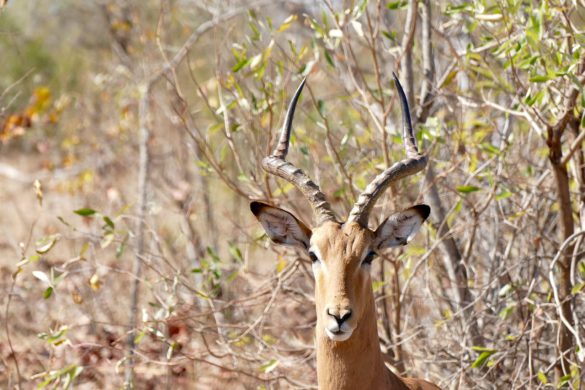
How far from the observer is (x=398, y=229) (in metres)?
4.94

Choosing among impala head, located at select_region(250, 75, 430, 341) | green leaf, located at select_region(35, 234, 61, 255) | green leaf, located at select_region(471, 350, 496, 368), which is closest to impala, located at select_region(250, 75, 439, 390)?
impala head, located at select_region(250, 75, 430, 341)

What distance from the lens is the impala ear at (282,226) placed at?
493 centimetres

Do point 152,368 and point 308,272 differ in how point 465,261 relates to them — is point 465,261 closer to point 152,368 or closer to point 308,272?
point 308,272

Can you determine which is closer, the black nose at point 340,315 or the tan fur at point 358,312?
the black nose at point 340,315

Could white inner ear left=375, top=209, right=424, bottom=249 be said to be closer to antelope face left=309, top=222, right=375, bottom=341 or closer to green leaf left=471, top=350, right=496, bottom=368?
antelope face left=309, top=222, right=375, bottom=341

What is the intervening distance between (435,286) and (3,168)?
1004cm

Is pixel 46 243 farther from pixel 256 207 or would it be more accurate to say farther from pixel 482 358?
pixel 482 358

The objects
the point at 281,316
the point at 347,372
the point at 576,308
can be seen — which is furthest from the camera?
the point at 281,316

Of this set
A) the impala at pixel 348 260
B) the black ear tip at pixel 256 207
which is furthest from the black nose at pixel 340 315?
the black ear tip at pixel 256 207

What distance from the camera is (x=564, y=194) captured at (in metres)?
5.66

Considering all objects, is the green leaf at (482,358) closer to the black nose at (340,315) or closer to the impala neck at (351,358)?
the impala neck at (351,358)

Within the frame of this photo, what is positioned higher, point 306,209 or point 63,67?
point 63,67

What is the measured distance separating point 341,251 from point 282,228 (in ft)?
1.92

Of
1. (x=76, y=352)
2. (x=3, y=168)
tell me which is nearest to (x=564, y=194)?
(x=76, y=352)
